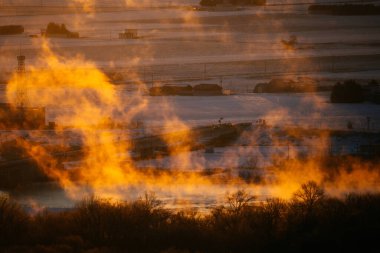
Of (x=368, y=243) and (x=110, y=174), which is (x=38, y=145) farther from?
(x=368, y=243)

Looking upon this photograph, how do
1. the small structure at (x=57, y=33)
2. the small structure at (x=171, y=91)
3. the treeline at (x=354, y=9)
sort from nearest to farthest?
the small structure at (x=171, y=91)
the small structure at (x=57, y=33)
the treeline at (x=354, y=9)

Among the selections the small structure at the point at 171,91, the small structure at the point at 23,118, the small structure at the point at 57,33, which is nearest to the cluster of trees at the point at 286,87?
the small structure at the point at 171,91

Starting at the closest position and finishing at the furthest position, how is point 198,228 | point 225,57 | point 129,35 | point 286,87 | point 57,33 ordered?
point 198,228 → point 286,87 → point 225,57 → point 129,35 → point 57,33

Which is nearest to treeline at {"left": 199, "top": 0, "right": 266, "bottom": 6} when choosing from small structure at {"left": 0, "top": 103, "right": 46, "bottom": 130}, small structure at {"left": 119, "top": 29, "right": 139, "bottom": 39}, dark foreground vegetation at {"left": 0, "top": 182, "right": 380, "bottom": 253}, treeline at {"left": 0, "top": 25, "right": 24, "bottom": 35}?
small structure at {"left": 119, "top": 29, "right": 139, "bottom": 39}

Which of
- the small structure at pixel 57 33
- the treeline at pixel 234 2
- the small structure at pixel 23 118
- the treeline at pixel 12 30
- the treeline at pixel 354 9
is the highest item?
the treeline at pixel 234 2

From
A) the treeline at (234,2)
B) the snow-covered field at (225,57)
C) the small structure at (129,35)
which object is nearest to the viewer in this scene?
the snow-covered field at (225,57)

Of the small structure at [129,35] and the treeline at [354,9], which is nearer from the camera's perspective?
the small structure at [129,35]

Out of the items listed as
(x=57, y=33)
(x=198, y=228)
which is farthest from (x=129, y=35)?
(x=198, y=228)

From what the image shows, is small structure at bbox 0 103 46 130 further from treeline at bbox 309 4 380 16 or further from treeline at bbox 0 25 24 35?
treeline at bbox 309 4 380 16

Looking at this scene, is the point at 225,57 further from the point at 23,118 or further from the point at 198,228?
the point at 198,228

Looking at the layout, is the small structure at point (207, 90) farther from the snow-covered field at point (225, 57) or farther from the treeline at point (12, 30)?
the treeline at point (12, 30)
